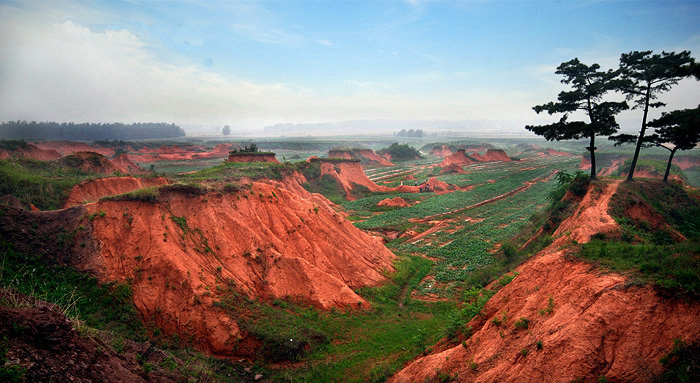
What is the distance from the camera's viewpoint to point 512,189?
53812 mm

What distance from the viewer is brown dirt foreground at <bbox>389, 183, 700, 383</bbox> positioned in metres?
6.55

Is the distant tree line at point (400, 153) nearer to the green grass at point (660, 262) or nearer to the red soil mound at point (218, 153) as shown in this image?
the red soil mound at point (218, 153)

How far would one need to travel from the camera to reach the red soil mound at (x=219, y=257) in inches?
523

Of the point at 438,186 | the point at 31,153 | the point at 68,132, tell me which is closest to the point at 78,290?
the point at 438,186

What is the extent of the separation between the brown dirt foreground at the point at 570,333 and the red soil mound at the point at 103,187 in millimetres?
28208

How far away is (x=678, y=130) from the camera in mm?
17438

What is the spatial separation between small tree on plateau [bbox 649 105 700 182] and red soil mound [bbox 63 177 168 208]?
36017 mm

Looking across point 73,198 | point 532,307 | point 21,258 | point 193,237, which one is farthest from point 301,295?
point 73,198

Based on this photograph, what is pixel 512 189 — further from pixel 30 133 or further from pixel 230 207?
pixel 30 133

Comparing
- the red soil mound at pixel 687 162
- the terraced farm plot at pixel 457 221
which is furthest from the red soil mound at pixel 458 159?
the red soil mound at pixel 687 162

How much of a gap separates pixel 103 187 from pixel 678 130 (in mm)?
43364

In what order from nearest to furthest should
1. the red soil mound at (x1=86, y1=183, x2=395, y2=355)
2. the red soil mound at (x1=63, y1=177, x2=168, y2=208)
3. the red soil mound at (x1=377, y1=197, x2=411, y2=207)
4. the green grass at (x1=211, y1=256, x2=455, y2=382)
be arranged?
the green grass at (x1=211, y1=256, x2=455, y2=382) < the red soil mound at (x1=86, y1=183, x2=395, y2=355) < the red soil mound at (x1=63, y1=177, x2=168, y2=208) < the red soil mound at (x1=377, y1=197, x2=411, y2=207)

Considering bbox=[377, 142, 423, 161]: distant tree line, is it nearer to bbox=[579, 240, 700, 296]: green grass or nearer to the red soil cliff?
the red soil cliff

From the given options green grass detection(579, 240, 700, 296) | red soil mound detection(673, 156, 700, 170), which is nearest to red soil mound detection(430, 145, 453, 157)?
red soil mound detection(673, 156, 700, 170)
